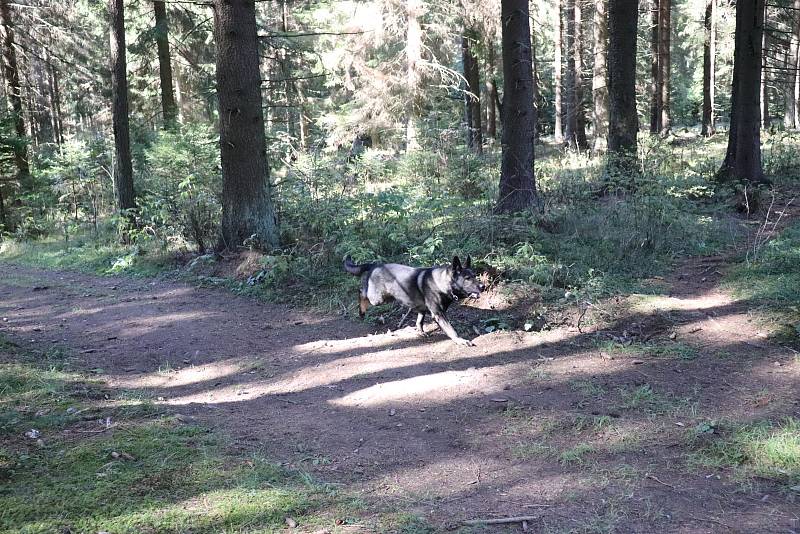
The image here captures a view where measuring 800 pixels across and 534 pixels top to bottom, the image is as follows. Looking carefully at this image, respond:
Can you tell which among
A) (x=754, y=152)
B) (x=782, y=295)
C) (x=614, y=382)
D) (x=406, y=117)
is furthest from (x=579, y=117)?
(x=614, y=382)

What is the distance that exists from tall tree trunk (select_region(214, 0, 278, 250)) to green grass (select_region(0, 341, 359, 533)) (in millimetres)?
7029

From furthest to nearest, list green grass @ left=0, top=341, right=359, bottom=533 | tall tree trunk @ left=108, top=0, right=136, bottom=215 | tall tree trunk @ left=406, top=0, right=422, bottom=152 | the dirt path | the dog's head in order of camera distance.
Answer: tall tree trunk @ left=406, top=0, right=422, bottom=152 → tall tree trunk @ left=108, top=0, right=136, bottom=215 → the dog's head → the dirt path → green grass @ left=0, top=341, right=359, bottom=533

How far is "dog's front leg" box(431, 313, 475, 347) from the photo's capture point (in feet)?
25.1

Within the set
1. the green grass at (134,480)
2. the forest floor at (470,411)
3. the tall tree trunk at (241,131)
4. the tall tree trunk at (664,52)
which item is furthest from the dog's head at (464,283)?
the tall tree trunk at (664,52)

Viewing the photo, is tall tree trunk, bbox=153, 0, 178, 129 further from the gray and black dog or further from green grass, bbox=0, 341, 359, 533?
green grass, bbox=0, 341, 359, 533

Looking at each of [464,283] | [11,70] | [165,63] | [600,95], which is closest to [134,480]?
[464,283]

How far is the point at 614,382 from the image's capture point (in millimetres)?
6059

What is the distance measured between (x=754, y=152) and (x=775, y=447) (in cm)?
1180

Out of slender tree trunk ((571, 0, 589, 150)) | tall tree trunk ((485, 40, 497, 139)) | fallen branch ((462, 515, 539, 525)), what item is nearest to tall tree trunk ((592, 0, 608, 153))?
slender tree trunk ((571, 0, 589, 150))

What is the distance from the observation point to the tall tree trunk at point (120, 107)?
609 inches

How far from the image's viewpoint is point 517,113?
11.5 metres

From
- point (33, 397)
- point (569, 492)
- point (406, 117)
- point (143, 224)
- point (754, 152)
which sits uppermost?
point (406, 117)

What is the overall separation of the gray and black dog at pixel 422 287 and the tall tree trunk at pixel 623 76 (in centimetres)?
779

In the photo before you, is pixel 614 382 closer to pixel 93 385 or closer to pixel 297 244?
pixel 93 385
